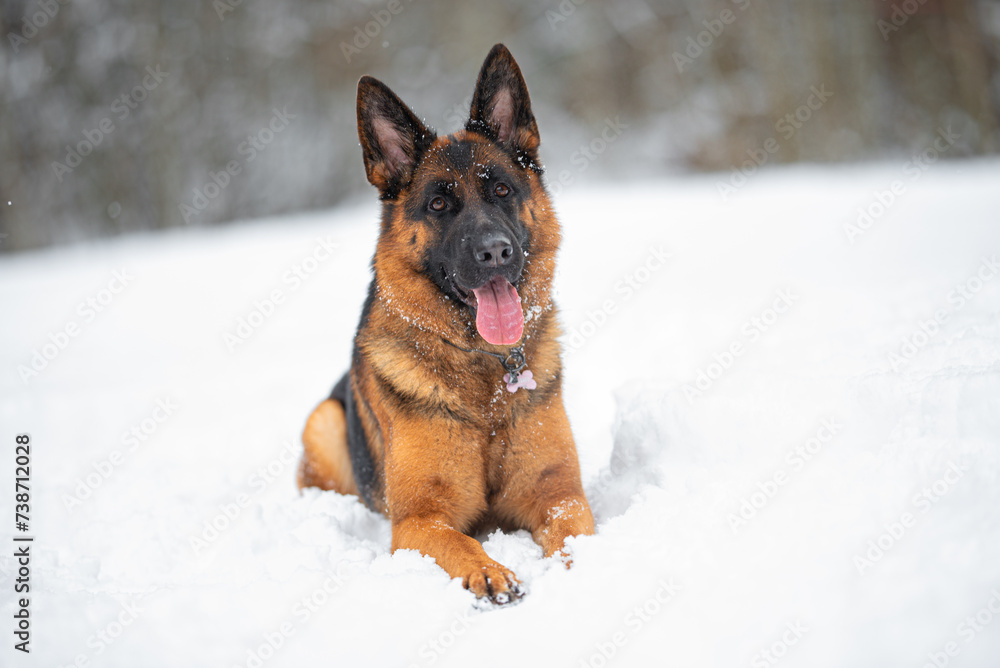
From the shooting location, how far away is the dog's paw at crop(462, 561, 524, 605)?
8.25 feet

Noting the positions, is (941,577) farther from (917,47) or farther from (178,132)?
(917,47)

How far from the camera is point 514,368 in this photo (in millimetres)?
3283

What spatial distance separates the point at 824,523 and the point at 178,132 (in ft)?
58.3

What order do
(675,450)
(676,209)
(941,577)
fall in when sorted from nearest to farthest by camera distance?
(941,577), (675,450), (676,209)

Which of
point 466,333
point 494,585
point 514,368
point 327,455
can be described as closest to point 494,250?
point 466,333

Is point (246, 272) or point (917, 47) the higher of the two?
point (917, 47)

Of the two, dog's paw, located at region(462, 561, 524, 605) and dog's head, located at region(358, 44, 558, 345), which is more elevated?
dog's head, located at region(358, 44, 558, 345)

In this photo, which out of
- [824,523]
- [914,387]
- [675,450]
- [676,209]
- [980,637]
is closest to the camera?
[980,637]

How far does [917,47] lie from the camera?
16.8m

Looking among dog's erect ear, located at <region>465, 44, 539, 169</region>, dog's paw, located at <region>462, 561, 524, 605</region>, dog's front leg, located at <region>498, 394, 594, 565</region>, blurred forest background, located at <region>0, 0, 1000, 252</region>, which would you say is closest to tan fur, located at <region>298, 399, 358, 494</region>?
dog's front leg, located at <region>498, 394, 594, 565</region>

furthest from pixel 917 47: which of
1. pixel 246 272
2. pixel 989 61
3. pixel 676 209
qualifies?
pixel 246 272

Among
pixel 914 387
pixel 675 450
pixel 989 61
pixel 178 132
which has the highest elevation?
pixel 178 132

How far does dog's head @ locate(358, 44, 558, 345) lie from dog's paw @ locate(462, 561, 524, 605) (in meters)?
1.05

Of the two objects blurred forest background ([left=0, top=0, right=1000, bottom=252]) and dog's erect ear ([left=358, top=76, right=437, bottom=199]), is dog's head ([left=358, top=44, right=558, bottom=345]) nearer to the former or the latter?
dog's erect ear ([left=358, top=76, right=437, bottom=199])
